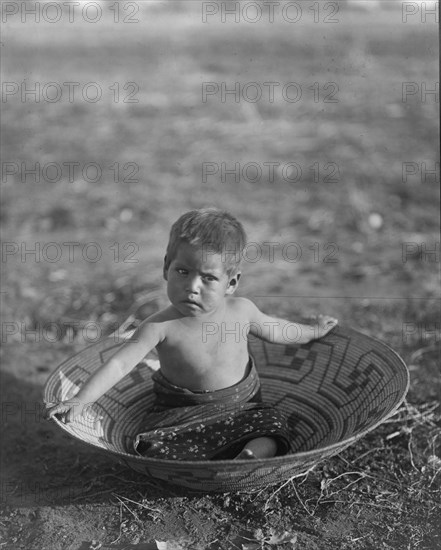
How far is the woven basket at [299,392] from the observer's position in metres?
2.63

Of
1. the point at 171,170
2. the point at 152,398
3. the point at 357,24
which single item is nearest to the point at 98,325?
the point at 152,398

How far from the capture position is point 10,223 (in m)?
5.55

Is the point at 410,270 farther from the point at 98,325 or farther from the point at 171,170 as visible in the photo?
the point at 171,170

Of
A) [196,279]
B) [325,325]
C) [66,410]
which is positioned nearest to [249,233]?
[325,325]

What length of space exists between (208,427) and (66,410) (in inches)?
20.6

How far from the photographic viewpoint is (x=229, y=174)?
649cm

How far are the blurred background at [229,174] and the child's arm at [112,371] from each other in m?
0.86

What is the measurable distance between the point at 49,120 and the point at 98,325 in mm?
4565

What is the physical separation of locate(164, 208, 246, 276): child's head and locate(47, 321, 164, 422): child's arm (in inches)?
10.8

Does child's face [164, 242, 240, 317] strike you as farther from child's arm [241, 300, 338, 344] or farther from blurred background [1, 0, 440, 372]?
blurred background [1, 0, 440, 372]

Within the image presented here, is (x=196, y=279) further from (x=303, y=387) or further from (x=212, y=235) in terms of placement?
(x=303, y=387)

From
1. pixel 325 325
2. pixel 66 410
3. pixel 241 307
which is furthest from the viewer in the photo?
pixel 325 325

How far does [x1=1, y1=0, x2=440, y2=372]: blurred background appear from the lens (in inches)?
174

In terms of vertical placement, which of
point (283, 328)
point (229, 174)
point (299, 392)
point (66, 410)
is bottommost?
point (299, 392)
